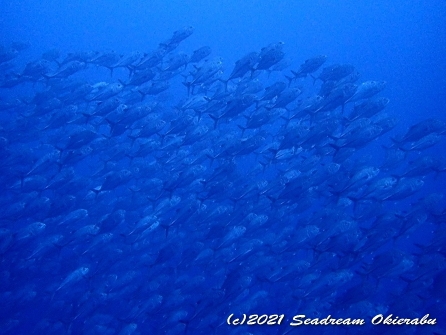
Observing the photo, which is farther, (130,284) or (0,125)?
(0,125)

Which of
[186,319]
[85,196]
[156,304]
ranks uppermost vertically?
[85,196]

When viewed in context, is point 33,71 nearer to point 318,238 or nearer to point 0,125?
point 0,125

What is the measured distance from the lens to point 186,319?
20.5 ft

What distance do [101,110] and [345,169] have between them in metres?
5.12

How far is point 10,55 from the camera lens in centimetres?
1055

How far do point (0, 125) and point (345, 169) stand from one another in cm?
Answer: 854

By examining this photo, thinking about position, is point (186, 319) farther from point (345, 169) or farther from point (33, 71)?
point (33, 71)

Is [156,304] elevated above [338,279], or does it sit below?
above

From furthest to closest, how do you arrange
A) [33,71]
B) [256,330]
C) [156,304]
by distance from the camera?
1. [33,71]
2. [256,330]
3. [156,304]

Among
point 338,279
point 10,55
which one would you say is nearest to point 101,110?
point 10,55

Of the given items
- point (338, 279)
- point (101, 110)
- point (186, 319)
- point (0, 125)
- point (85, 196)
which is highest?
point (0, 125)

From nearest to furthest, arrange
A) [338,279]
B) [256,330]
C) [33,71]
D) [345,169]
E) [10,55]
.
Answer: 1. [338,279]
2. [345,169]
3. [256,330]
4. [33,71]
5. [10,55]

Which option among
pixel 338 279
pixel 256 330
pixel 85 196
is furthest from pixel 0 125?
pixel 338 279

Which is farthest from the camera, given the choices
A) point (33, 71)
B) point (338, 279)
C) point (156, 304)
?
point (33, 71)
